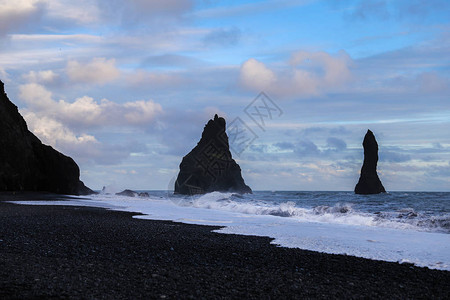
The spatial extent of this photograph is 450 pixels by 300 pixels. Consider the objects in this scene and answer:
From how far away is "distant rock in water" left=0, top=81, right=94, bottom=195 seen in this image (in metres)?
43.2

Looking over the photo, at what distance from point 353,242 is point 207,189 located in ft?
340

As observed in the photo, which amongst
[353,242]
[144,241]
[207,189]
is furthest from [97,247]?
[207,189]

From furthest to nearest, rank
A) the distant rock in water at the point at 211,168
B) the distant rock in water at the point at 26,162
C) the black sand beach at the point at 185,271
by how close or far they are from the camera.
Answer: the distant rock in water at the point at 211,168, the distant rock in water at the point at 26,162, the black sand beach at the point at 185,271

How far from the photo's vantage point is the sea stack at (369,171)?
108438 mm

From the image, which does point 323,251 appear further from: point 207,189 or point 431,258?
point 207,189

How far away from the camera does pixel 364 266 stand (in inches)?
360

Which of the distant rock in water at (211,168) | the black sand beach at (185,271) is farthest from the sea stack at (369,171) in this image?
the black sand beach at (185,271)

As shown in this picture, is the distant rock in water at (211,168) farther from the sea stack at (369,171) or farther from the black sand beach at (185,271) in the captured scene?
the black sand beach at (185,271)

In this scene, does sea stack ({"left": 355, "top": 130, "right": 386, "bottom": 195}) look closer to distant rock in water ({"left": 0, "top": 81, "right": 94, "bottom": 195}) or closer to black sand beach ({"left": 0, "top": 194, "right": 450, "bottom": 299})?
distant rock in water ({"left": 0, "top": 81, "right": 94, "bottom": 195})

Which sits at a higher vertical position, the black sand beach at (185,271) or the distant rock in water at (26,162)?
the distant rock in water at (26,162)

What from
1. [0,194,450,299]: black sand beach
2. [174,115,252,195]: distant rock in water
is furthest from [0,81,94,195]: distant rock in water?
[174,115,252,195]: distant rock in water

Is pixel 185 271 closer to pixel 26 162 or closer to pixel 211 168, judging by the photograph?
pixel 26 162

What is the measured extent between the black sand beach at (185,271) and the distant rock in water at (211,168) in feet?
344

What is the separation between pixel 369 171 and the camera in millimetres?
111188
